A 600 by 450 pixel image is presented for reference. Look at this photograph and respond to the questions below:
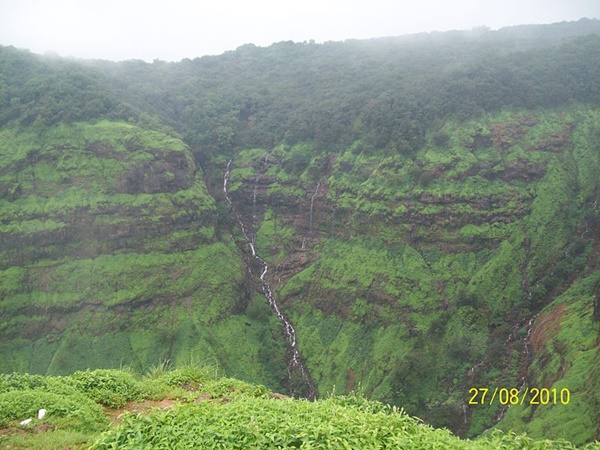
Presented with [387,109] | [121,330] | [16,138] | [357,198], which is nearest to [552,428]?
[357,198]

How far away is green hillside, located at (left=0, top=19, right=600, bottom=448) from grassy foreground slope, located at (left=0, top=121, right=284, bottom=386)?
0.59ft

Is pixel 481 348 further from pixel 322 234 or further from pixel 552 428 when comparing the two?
pixel 322 234

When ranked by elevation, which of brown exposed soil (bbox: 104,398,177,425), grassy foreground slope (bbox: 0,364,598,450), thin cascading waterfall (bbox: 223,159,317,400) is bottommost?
thin cascading waterfall (bbox: 223,159,317,400)

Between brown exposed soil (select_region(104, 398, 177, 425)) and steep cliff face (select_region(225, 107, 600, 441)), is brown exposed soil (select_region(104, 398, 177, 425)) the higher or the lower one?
the higher one

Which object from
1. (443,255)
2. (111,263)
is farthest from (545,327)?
(111,263)

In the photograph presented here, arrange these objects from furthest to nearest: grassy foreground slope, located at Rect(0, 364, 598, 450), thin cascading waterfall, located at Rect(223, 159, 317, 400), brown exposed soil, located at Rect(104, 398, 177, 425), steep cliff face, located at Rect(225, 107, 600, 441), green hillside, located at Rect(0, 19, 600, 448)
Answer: thin cascading waterfall, located at Rect(223, 159, 317, 400) → green hillside, located at Rect(0, 19, 600, 448) → steep cliff face, located at Rect(225, 107, 600, 441) → brown exposed soil, located at Rect(104, 398, 177, 425) → grassy foreground slope, located at Rect(0, 364, 598, 450)

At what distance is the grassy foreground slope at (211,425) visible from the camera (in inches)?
263

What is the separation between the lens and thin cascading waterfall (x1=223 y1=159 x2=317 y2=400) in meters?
43.1

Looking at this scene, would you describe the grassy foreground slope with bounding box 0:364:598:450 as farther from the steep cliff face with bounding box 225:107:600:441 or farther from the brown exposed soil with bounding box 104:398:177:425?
the steep cliff face with bounding box 225:107:600:441

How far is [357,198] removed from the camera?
51.8 metres

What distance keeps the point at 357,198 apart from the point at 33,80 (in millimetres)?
44355

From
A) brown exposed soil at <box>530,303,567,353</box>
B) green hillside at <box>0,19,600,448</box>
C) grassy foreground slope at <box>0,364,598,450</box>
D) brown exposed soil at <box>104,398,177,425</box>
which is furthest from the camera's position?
green hillside at <box>0,19,600,448</box>

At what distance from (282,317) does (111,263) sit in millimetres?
18089

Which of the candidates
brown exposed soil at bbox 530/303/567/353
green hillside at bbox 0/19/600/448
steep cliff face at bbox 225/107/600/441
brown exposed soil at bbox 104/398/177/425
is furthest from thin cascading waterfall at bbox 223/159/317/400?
brown exposed soil at bbox 104/398/177/425
